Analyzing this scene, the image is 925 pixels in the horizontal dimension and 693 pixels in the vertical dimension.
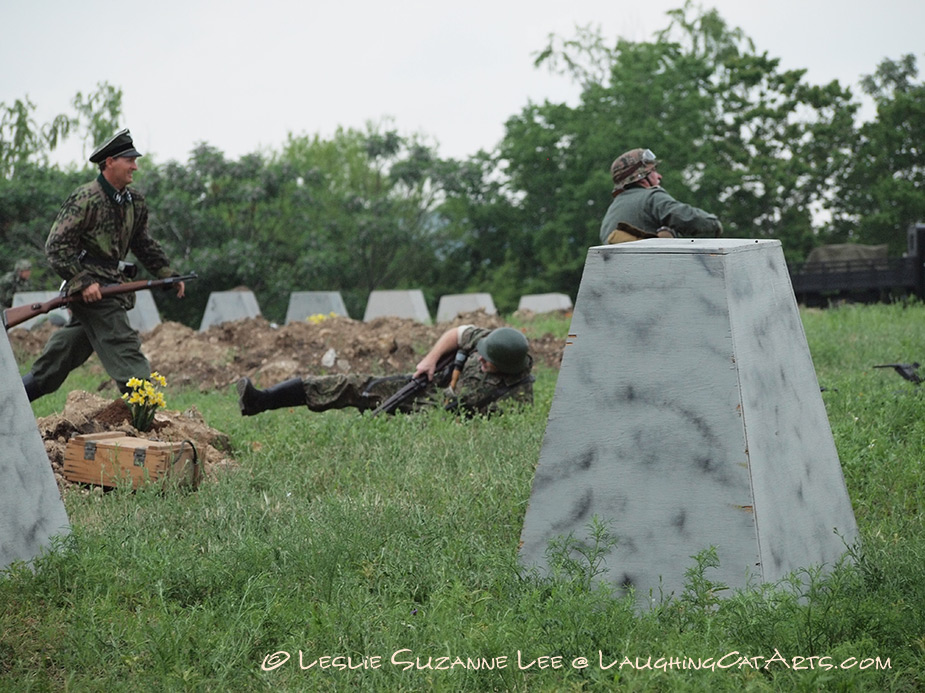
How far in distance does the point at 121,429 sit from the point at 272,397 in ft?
4.81

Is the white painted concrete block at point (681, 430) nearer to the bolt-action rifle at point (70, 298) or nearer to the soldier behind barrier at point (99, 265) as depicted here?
the soldier behind barrier at point (99, 265)

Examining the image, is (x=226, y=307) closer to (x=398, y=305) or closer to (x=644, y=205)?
(x=398, y=305)

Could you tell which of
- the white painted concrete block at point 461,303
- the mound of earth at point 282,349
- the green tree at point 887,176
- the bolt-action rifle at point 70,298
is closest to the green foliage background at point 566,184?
the green tree at point 887,176

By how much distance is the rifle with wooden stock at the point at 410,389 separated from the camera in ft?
24.7

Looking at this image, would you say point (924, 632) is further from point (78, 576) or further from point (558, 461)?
point (78, 576)

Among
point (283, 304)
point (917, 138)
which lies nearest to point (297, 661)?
point (283, 304)

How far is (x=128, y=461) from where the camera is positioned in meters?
5.52

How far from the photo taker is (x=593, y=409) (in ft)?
11.9

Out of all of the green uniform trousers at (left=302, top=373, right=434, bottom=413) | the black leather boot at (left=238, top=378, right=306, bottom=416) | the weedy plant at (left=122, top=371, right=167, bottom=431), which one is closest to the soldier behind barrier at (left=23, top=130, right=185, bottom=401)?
the weedy plant at (left=122, top=371, right=167, bottom=431)

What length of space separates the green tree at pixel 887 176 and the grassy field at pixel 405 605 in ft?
98.2

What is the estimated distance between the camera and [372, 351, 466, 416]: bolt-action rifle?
24.7ft

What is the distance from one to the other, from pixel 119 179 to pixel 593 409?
14.3 ft

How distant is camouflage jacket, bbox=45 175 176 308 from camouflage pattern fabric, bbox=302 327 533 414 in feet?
5.12

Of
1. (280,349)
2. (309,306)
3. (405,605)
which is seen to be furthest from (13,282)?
(405,605)
